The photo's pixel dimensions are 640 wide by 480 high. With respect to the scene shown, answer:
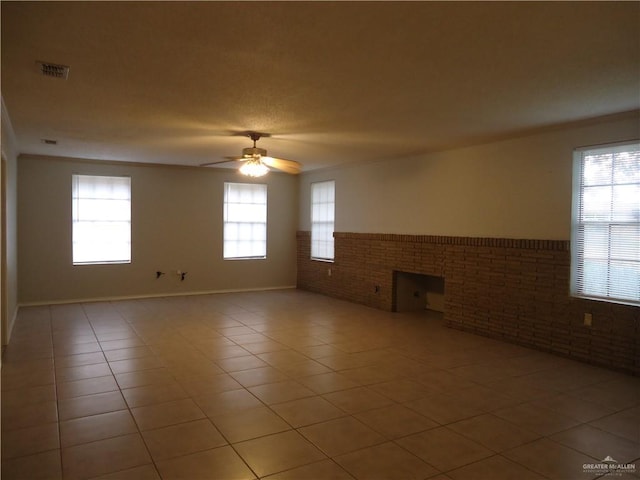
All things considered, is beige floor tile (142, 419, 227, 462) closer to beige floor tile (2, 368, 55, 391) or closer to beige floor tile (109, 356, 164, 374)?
beige floor tile (109, 356, 164, 374)

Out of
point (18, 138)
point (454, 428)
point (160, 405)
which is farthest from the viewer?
point (18, 138)

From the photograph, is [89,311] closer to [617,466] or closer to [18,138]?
[18,138]

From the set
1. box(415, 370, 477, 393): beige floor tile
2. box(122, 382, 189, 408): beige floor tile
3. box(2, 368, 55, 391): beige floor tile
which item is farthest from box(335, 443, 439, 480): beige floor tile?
box(2, 368, 55, 391): beige floor tile

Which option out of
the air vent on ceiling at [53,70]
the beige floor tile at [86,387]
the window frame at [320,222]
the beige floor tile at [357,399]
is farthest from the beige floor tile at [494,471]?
the window frame at [320,222]

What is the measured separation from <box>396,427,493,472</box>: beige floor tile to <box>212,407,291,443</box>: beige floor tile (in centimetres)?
86

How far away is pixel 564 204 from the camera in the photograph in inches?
196

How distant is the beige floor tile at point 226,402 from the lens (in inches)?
133

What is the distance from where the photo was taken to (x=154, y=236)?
845 centimetres

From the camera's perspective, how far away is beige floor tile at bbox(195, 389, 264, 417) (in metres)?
3.39

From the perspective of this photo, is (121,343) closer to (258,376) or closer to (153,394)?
(153,394)

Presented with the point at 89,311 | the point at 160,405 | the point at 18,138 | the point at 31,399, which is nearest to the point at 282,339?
the point at 160,405

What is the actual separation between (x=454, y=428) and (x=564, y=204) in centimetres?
306

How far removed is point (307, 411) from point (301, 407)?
9 cm

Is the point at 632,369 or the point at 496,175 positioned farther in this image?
the point at 496,175
